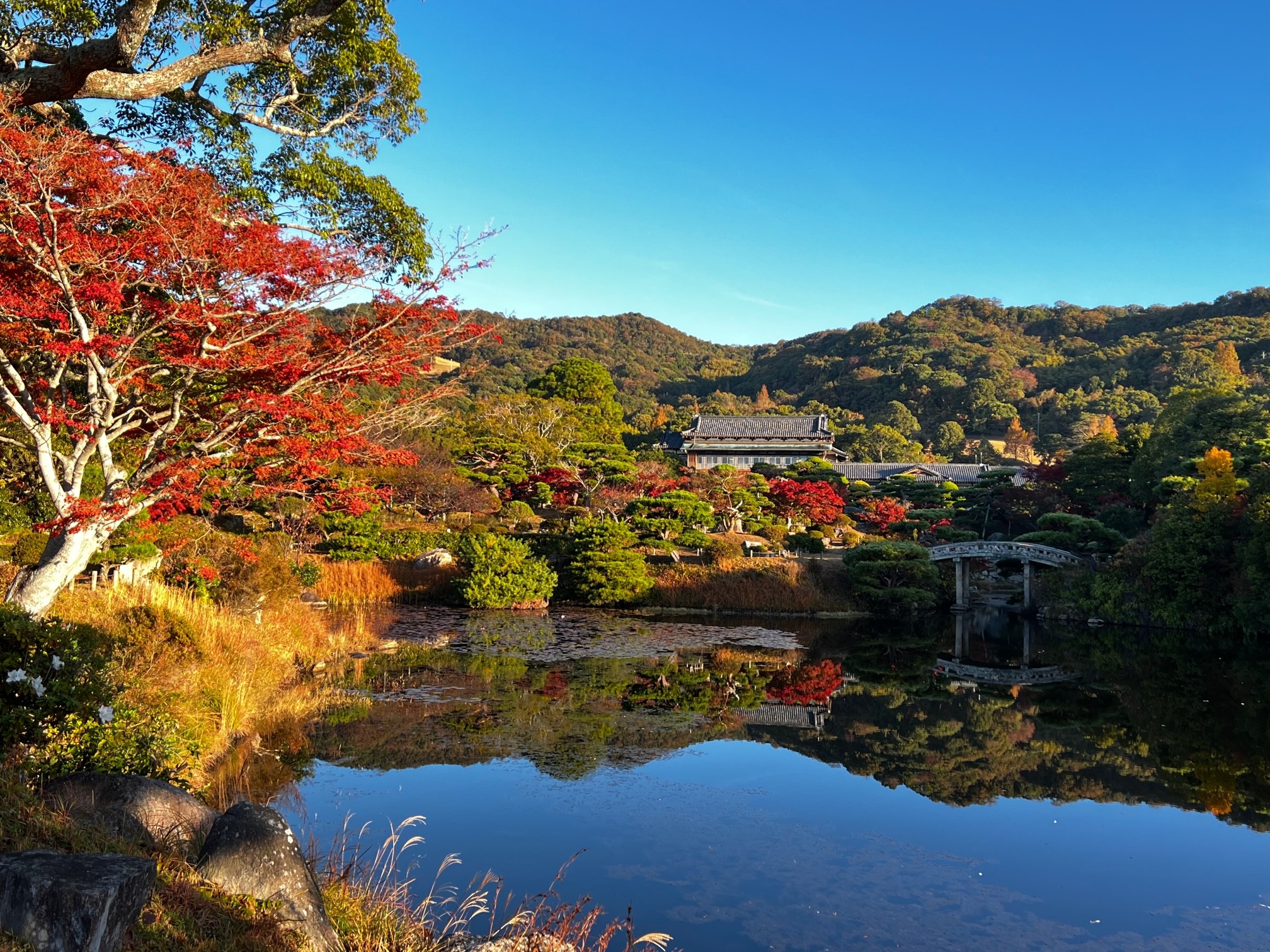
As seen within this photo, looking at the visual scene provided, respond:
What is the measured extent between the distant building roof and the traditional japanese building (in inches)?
92.7

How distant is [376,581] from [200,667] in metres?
13.2

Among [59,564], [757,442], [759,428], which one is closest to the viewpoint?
[59,564]

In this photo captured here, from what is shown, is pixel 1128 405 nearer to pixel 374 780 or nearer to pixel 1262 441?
pixel 1262 441

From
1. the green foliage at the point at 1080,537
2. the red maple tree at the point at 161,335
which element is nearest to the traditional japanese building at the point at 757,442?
the green foliage at the point at 1080,537

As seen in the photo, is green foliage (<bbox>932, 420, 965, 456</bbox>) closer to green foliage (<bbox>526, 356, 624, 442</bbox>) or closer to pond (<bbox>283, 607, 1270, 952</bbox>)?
green foliage (<bbox>526, 356, 624, 442</bbox>)

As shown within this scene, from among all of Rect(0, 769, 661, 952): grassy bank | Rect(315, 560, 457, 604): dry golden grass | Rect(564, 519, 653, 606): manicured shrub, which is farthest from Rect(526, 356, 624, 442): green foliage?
Rect(0, 769, 661, 952): grassy bank

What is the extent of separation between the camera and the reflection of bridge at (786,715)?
1173cm

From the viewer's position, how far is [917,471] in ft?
147

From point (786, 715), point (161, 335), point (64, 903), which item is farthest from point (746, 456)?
point (64, 903)

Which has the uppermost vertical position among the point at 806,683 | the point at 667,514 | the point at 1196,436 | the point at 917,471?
the point at 1196,436

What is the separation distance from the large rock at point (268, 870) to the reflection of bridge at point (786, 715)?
25.9 ft

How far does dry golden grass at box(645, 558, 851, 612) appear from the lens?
932 inches

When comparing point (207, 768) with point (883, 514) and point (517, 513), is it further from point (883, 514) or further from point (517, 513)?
point (883, 514)

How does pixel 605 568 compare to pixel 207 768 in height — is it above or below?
above
